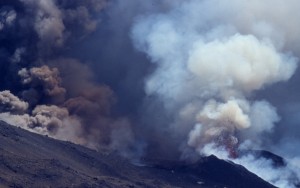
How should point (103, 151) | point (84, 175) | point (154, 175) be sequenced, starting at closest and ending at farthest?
point (84, 175) < point (154, 175) < point (103, 151)

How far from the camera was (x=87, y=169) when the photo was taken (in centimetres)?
7831

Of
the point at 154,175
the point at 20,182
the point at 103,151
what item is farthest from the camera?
the point at 103,151

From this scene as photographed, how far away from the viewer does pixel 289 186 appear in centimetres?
9025

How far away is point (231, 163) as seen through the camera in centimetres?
8581

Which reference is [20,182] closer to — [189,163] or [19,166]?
[19,166]

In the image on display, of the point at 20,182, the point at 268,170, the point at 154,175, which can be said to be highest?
the point at 268,170

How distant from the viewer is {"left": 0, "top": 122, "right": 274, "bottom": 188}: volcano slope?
69.6 metres

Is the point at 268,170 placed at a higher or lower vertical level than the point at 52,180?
higher

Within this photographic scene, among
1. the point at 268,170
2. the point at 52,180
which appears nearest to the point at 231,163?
the point at 268,170

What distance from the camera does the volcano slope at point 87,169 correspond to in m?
69.6

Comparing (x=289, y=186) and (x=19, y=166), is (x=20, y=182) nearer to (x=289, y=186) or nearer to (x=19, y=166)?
(x=19, y=166)

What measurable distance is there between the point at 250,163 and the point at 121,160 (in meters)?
18.9

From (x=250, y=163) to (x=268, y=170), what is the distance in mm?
2733

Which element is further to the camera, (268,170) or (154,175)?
(268,170)
